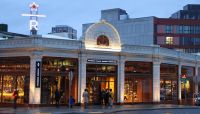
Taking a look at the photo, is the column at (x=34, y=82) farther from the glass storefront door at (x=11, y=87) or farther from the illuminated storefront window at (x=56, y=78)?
the glass storefront door at (x=11, y=87)

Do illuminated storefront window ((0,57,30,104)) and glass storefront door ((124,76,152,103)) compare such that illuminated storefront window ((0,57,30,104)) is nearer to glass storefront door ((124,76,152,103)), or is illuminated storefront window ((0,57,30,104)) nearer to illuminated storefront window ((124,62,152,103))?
illuminated storefront window ((124,62,152,103))

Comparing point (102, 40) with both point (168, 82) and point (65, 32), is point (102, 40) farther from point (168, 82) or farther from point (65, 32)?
point (65, 32)

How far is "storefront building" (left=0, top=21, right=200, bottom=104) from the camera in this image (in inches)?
1619

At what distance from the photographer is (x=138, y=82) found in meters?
48.7

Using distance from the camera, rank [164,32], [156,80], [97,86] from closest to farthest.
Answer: [97,86], [156,80], [164,32]

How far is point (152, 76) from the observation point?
49.1 m

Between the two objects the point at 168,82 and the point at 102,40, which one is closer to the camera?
the point at 102,40

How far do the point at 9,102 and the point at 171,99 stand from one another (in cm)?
1893

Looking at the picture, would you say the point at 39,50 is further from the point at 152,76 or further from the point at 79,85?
the point at 152,76

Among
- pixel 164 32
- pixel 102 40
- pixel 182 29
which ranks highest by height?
pixel 182 29

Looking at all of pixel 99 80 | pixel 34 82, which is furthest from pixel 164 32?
pixel 34 82

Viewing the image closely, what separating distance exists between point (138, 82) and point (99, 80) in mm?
5187

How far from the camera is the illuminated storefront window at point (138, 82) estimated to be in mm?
47625

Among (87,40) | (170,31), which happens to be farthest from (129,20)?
(87,40)
